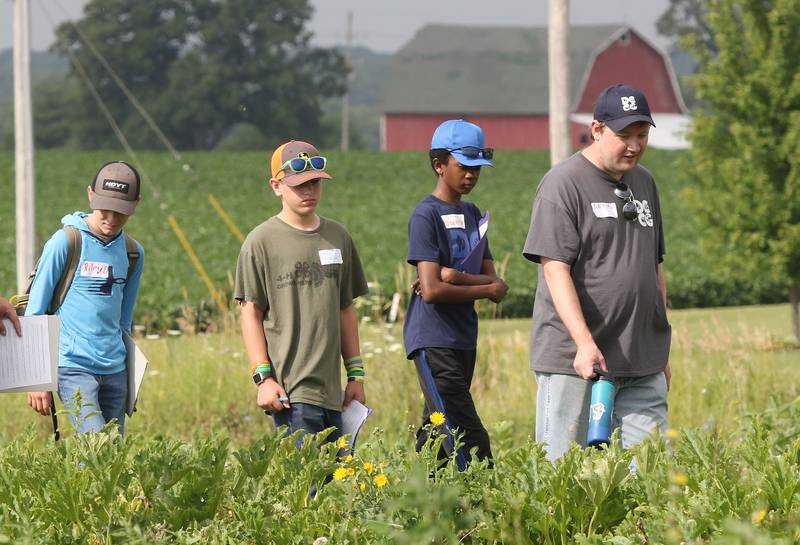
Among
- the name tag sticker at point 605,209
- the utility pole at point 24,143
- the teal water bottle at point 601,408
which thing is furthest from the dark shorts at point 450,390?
the utility pole at point 24,143

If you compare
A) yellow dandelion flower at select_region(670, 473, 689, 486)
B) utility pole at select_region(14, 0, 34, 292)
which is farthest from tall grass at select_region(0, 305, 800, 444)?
utility pole at select_region(14, 0, 34, 292)

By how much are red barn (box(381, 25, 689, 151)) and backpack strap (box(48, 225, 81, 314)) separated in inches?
2348

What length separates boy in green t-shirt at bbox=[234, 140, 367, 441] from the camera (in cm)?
512

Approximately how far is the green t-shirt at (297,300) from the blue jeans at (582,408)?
849 mm

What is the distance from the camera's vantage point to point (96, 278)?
5.37m

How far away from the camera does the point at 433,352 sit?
18.2 ft

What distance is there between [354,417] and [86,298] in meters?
1.20

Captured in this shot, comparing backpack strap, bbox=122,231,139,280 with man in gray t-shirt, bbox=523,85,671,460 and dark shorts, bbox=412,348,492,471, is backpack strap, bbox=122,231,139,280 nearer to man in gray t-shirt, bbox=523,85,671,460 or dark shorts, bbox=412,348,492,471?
dark shorts, bbox=412,348,492,471

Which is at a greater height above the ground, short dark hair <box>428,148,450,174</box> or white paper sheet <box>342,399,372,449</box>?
short dark hair <box>428,148,450,174</box>

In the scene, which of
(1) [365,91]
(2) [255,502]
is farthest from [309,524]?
(1) [365,91]

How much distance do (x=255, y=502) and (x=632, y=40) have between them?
6960 centimetres

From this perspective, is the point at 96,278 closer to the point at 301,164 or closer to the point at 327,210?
the point at 301,164

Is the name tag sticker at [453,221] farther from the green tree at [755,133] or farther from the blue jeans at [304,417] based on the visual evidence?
the green tree at [755,133]

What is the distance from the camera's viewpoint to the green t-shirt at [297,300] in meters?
5.13
